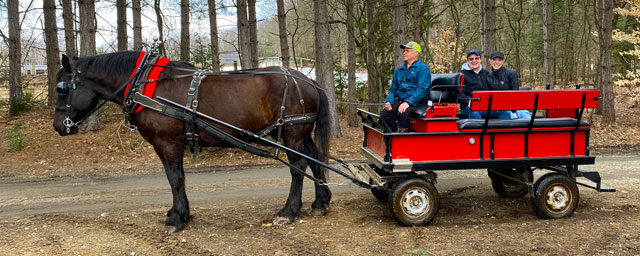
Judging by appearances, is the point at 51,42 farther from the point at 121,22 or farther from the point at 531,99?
the point at 531,99

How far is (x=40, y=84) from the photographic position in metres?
16.3

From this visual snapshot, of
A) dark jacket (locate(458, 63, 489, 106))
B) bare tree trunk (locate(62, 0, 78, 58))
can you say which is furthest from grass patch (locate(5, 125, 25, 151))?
dark jacket (locate(458, 63, 489, 106))

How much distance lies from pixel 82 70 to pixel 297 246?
11.0 ft

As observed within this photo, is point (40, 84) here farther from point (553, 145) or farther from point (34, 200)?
point (553, 145)

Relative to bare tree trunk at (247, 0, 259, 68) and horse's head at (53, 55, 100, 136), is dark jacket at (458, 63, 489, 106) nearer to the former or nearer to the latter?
horse's head at (53, 55, 100, 136)

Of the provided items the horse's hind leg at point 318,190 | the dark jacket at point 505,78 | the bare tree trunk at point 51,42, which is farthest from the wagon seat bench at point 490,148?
the bare tree trunk at point 51,42

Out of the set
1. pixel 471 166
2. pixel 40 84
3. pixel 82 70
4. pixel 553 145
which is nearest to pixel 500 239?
pixel 471 166

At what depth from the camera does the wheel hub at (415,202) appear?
504 centimetres

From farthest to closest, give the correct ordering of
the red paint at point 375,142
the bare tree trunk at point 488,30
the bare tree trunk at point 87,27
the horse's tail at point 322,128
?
the bare tree trunk at point 87,27 < the bare tree trunk at point 488,30 < the horse's tail at point 322,128 < the red paint at point 375,142

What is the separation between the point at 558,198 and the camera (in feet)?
17.3

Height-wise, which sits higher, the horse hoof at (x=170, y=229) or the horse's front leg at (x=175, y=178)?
the horse's front leg at (x=175, y=178)

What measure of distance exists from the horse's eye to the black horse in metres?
0.03

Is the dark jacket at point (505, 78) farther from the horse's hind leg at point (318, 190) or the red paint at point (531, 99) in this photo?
the horse's hind leg at point (318, 190)

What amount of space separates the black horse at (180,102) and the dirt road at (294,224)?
489 millimetres
